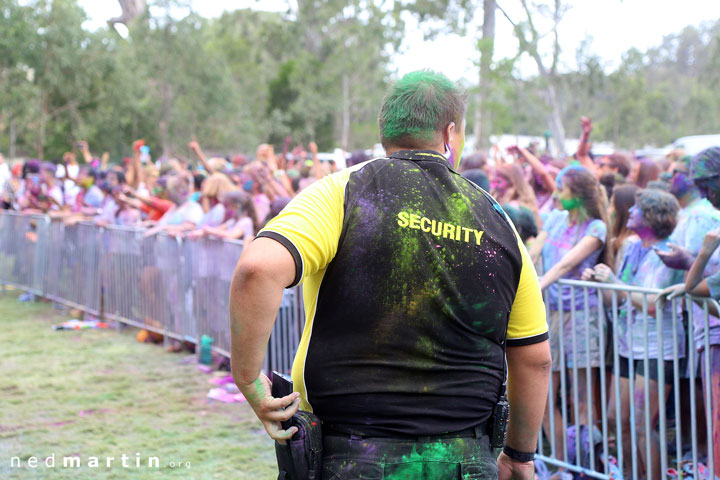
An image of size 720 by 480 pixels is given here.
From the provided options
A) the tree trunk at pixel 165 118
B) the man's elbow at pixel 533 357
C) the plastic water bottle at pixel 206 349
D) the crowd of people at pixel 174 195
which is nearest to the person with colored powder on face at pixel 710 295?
the man's elbow at pixel 533 357

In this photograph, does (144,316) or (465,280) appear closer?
(465,280)

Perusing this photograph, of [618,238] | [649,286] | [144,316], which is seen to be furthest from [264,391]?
[144,316]

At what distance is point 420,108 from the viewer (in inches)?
89.8

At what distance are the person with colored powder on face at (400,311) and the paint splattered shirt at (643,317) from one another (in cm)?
232

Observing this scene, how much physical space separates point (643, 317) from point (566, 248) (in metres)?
1.08

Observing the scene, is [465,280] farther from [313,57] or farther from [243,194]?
[313,57]

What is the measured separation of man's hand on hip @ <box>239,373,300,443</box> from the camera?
2.18 m

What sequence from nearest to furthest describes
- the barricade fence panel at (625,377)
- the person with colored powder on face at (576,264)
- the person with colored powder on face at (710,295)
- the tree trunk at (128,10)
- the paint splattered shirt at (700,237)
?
the person with colored powder on face at (710,295) < the paint splattered shirt at (700,237) < the barricade fence panel at (625,377) < the person with colored powder on face at (576,264) < the tree trunk at (128,10)

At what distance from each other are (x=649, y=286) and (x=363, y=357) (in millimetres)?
3093

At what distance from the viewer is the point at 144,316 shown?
8969 mm

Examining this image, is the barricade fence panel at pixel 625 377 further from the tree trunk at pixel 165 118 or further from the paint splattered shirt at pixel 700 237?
the tree trunk at pixel 165 118

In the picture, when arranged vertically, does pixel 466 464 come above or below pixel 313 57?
below

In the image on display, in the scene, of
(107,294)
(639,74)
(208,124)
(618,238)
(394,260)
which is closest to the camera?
(394,260)

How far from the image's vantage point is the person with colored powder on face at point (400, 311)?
6.99 ft
